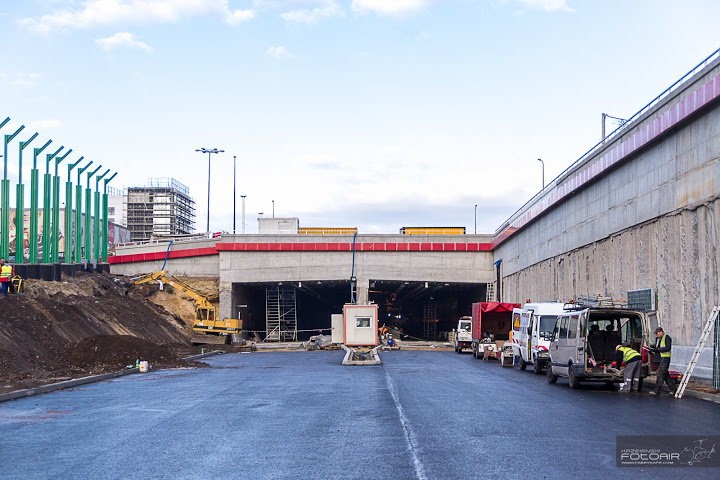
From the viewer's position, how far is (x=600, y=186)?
39469 mm

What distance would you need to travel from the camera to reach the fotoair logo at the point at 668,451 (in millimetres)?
11172

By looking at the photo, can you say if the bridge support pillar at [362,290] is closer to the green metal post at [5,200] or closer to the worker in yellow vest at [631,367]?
the green metal post at [5,200]

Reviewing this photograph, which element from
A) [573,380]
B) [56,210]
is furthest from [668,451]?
[56,210]

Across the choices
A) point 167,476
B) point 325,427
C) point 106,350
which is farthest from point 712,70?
point 106,350

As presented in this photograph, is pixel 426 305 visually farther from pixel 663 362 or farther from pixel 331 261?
pixel 663 362

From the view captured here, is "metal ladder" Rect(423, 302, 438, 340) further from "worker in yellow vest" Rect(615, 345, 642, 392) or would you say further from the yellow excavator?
"worker in yellow vest" Rect(615, 345, 642, 392)

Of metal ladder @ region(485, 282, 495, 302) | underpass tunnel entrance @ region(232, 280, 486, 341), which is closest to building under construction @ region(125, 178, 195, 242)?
underpass tunnel entrance @ region(232, 280, 486, 341)

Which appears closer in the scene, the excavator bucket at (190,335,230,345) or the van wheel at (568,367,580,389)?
the van wheel at (568,367,580,389)

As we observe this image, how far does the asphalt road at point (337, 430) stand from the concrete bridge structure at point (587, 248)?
5984mm

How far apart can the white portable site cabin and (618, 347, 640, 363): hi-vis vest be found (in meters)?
23.3

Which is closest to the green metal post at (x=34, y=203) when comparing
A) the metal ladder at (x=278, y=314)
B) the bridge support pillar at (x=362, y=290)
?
the metal ladder at (x=278, y=314)

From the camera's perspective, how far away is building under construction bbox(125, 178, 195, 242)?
127m

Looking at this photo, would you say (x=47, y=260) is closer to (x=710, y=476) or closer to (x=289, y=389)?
(x=289, y=389)

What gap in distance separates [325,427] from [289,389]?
9.05m
